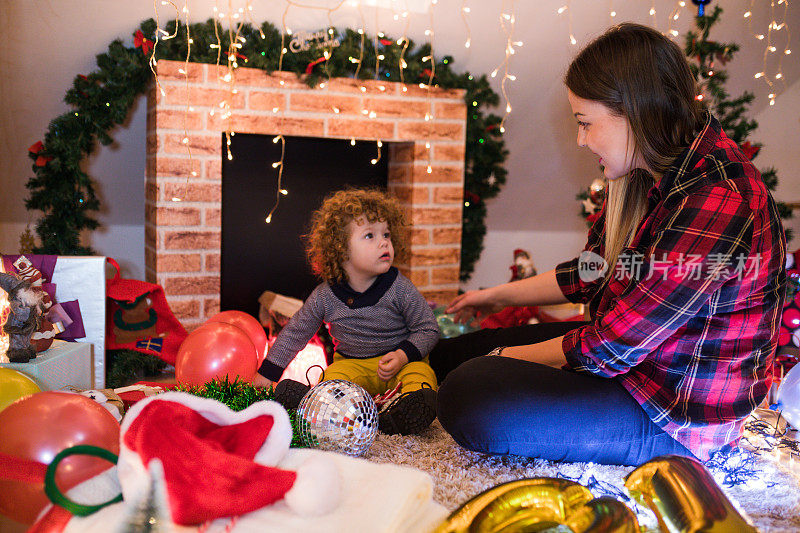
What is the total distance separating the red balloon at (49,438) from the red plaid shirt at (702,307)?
86cm

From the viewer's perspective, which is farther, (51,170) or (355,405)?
(51,170)

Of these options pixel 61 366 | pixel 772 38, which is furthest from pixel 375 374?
pixel 772 38

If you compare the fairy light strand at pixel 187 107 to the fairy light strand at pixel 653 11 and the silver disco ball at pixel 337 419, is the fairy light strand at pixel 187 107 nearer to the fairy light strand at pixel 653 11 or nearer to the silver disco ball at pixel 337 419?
the silver disco ball at pixel 337 419

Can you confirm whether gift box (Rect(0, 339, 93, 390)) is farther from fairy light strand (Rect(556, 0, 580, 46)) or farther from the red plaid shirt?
fairy light strand (Rect(556, 0, 580, 46))

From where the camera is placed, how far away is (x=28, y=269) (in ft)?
5.54

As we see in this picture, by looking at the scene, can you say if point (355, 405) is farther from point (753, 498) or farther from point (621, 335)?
point (753, 498)

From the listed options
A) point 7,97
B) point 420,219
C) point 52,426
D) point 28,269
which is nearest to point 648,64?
point 52,426

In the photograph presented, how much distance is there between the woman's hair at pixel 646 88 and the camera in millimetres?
1213

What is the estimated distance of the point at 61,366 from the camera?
1.65m

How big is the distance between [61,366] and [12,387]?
36 centimetres

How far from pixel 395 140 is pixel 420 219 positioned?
371 millimetres

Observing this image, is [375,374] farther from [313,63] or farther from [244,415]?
[313,63]

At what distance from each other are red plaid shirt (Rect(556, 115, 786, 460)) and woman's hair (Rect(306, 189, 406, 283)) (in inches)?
31.3

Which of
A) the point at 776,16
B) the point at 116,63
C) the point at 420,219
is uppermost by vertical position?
the point at 776,16
